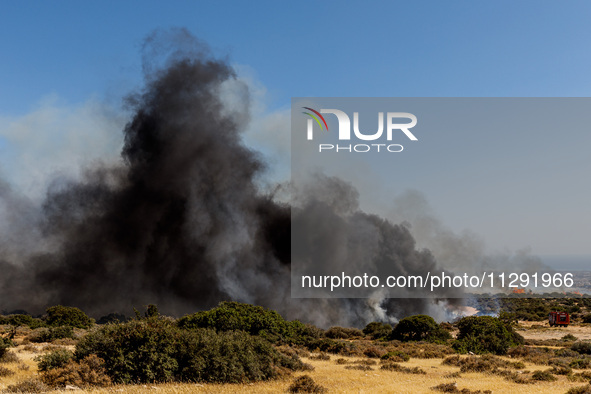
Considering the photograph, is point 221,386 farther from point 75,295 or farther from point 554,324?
point 75,295

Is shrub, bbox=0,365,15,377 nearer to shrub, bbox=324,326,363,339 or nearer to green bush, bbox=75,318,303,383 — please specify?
green bush, bbox=75,318,303,383

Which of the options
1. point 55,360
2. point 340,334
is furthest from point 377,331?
point 55,360

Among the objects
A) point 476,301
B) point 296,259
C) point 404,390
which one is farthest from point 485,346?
point 476,301

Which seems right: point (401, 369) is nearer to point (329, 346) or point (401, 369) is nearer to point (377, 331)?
point (329, 346)

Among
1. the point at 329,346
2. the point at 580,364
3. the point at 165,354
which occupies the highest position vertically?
the point at 165,354

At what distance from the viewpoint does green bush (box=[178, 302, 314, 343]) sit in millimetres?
28141

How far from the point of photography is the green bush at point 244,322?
2814 cm

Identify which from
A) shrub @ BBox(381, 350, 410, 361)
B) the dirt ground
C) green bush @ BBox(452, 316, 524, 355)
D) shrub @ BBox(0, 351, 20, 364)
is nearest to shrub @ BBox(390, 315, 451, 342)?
green bush @ BBox(452, 316, 524, 355)

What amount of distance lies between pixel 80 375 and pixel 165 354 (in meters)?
2.99

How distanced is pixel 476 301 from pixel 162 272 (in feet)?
205

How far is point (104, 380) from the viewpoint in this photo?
52.4ft

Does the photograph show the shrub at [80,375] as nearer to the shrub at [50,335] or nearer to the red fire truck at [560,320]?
the shrub at [50,335]

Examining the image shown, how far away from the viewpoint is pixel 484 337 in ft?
112

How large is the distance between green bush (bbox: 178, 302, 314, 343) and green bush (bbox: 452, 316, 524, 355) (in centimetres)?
1383
